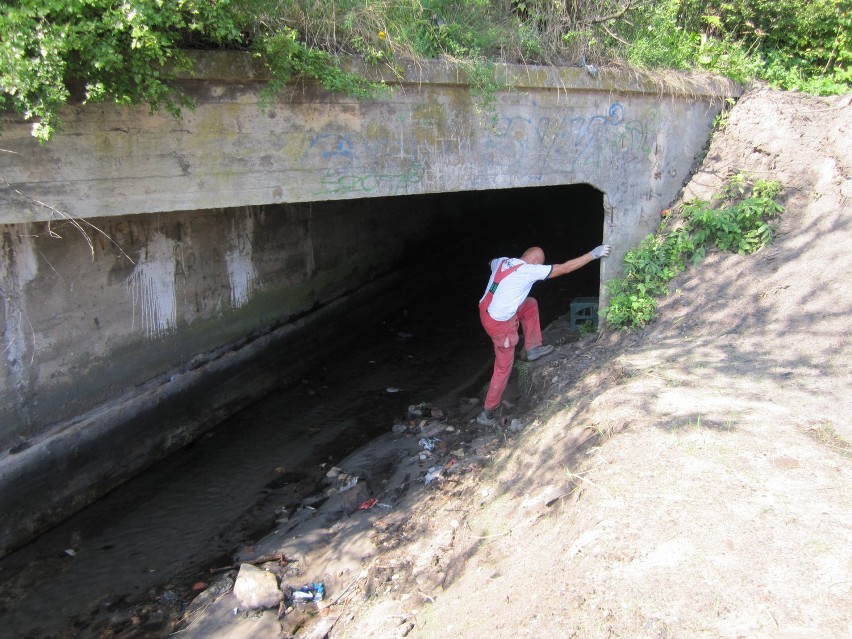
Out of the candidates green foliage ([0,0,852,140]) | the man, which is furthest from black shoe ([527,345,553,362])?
green foliage ([0,0,852,140])

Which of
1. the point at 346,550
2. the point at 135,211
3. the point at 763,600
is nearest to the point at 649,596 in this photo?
the point at 763,600

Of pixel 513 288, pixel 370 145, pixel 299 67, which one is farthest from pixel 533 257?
pixel 299 67

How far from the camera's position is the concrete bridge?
4703 millimetres

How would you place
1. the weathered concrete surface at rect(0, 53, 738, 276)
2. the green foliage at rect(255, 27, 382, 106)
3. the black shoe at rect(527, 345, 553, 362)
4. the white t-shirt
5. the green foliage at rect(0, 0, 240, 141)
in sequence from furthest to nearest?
the black shoe at rect(527, 345, 553, 362) → the white t-shirt → the green foliage at rect(255, 27, 382, 106) → the weathered concrete surface at rect(0, 53, 738, 276) → the green foliage at rect(0, 0, 240, 141)

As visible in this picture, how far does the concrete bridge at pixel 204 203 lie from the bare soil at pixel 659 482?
133 cm

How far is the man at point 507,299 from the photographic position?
6406 millimetres

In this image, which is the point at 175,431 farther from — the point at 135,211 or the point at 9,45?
the point at 9,45

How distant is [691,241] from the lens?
6.82m

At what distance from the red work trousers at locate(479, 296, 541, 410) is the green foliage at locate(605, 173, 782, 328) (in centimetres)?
88

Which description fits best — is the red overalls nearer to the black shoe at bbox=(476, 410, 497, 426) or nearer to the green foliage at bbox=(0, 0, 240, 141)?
the black shoe at bbox=(476, 410, 497, 426)

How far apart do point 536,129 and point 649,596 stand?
4.77 metres

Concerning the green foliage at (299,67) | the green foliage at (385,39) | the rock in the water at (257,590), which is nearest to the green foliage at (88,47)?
the green foliage at (385,39)

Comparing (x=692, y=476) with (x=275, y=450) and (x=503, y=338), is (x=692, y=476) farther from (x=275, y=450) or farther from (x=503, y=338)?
(x=275, y=450)

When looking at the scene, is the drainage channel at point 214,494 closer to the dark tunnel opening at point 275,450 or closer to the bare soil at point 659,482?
the dark tunnel opening at point 275,450
